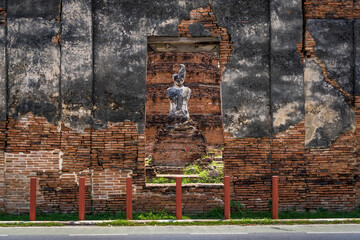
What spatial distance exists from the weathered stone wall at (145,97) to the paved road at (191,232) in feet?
4.12

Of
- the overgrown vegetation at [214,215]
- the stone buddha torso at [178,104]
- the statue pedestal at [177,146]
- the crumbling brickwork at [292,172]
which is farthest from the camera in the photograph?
the stone buddha torso at [178,104]

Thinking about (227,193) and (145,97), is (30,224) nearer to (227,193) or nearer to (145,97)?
(145,97)

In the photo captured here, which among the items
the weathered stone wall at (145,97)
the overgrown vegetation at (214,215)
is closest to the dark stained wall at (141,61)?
the weathered stone wall at (145,97)

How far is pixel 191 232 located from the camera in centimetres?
571

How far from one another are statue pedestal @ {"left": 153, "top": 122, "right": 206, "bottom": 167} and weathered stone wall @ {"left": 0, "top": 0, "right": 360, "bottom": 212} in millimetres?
8243

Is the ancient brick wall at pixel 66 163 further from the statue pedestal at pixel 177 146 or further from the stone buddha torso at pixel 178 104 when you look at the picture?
the stone buddha torso at pixel 178 104

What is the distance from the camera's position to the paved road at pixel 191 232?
5359mm

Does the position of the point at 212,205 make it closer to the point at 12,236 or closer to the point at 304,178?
the point at 304,178

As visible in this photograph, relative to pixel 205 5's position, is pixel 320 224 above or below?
below

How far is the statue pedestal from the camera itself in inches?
613

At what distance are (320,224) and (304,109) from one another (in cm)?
221

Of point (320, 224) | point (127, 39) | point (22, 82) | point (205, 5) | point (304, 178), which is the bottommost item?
point (320, 224)

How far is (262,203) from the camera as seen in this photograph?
24.1ft

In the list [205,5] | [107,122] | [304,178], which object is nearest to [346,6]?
[205,5]
